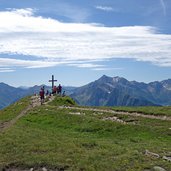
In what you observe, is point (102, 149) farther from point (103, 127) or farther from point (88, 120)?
point (88, 120)

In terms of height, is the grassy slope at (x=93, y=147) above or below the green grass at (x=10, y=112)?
above

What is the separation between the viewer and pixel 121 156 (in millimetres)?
25266

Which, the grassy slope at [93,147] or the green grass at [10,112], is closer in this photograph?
the grassy slope at [93,147]

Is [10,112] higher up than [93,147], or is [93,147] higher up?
[93,147]

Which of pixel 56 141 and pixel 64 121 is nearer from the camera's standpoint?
pixel 56 141

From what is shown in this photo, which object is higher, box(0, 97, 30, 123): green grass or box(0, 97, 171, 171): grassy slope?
box(0, 97, 171, 171): grassy slope

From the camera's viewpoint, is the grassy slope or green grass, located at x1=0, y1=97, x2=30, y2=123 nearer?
the grassy slope

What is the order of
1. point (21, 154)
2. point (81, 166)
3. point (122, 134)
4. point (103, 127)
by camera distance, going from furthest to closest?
1. point (103, 127)
2. point (122, 134)
3. point (21, 154)
4. point (81, 166)

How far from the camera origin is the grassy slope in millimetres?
23941

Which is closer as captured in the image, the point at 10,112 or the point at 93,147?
the point at 93,147

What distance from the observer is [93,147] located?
29.6 m

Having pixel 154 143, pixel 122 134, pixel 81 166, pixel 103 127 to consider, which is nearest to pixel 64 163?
pixel 81 166

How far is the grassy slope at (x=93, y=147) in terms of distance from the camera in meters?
23.9

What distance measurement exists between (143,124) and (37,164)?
751 inches
